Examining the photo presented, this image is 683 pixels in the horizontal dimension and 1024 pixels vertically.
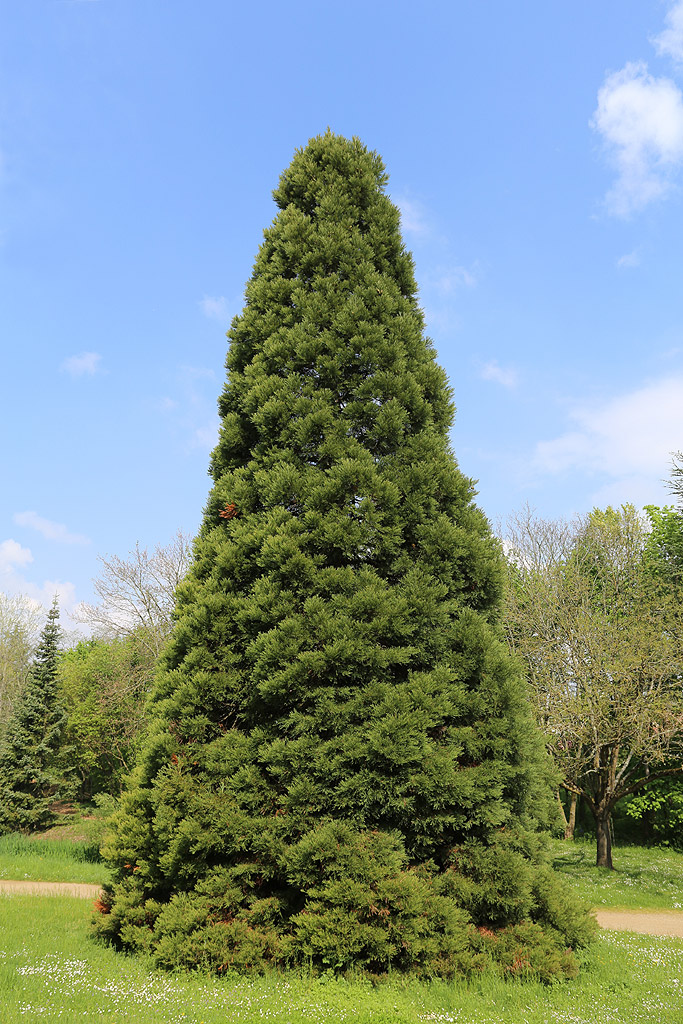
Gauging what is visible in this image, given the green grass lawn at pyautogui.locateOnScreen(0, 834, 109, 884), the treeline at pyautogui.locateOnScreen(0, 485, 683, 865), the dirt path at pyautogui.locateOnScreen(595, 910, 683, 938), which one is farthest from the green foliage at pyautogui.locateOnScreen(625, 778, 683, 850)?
the green grass lawn at pyautogui.locateOnScreen(0, 834, 109, 884)

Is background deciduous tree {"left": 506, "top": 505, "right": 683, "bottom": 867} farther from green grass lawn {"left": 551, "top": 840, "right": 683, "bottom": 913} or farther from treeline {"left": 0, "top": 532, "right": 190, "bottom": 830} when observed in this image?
treeline {"left": 0, "top": 532, "right": 190, "bottom": 830}

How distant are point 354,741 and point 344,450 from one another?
2806mm

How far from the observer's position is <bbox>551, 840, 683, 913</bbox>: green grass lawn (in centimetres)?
1210

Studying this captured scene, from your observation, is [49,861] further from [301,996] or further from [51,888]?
[301,996]

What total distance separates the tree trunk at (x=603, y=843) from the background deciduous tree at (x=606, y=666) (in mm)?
23

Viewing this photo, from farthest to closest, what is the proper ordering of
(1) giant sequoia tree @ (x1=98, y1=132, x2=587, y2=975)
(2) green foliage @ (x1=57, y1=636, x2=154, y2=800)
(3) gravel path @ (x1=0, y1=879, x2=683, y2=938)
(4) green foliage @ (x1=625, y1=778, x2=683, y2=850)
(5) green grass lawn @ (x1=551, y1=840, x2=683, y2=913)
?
1. (2) green foliage @ (x1=57, y1=636, x2=154, y2=800)
2. (4) green foliage @ (x1=625, y1=778, x2=683, y2=850)
3. (5) green grass lawn @ (x1=551, y1=840, x2=683, y2=913)
4. (3) gravel path @ (x1=0, y1=879, x2=683, y2=938)
5. (1) giant sequoia tree @ (x1=98, y1=132, x2=587, y2=975)

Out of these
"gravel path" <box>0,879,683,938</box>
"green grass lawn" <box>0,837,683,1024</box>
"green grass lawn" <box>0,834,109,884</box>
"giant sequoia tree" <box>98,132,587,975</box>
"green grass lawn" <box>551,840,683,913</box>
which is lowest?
"green grass lawn" <box>0,834,109,884</box>

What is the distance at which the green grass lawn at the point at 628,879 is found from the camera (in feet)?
39.7

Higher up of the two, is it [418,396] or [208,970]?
[418,396]

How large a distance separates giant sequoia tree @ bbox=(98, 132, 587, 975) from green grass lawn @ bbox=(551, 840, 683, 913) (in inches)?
236

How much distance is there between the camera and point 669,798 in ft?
69.9

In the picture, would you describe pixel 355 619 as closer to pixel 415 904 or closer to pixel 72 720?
pixel 415 904

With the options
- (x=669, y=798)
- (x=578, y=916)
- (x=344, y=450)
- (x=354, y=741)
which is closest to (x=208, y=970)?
(x=354, y=741)

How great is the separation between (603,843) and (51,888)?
495 inches
